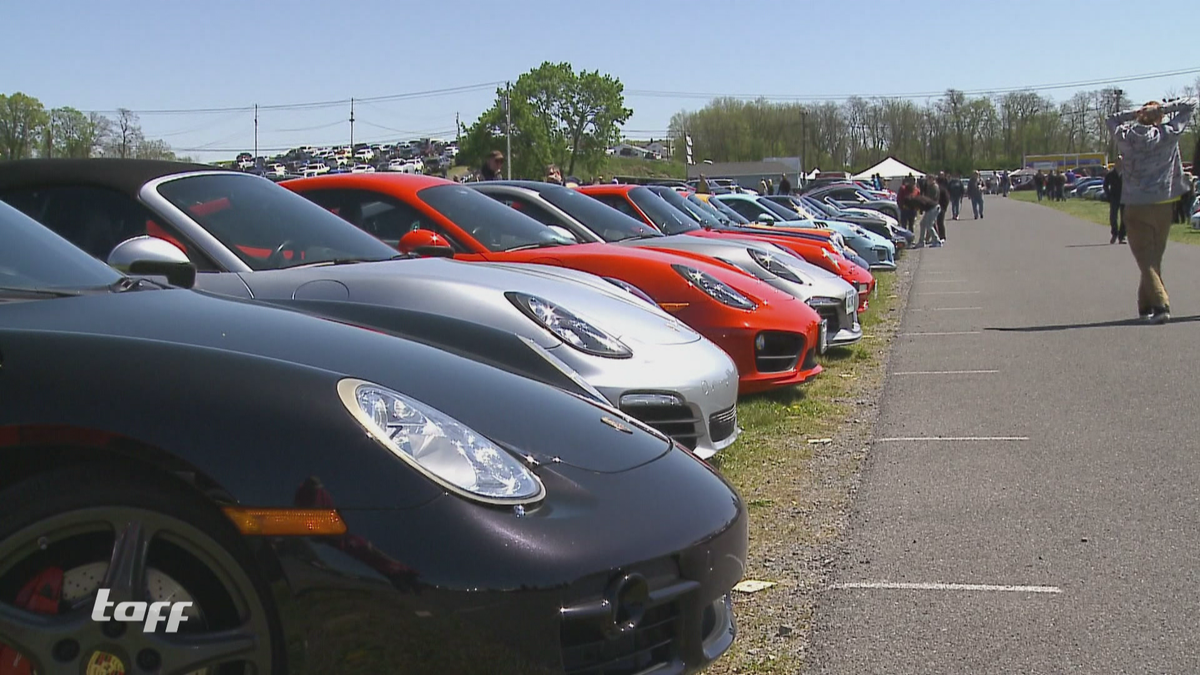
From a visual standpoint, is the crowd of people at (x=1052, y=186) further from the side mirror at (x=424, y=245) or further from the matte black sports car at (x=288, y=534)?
the matte black sports car at (x=288, y=534)

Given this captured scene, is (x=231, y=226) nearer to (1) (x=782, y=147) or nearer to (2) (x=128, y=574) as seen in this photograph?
(2) (x=128, y=574)

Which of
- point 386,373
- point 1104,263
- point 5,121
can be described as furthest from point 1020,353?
point 5,121

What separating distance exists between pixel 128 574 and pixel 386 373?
732 millimetres

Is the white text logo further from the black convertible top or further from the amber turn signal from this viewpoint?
the black convertible top

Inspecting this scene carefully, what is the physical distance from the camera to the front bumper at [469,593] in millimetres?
2172

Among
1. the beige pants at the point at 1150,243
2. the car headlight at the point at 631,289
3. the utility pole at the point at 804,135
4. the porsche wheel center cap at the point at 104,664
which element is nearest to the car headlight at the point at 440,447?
the porsche wheel center cap at the point at 104,664

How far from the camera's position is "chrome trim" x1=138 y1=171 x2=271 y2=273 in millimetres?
4977

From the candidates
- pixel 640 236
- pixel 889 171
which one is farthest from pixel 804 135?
pixel 640 236

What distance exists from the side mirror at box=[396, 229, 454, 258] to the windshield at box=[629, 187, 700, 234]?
512cm

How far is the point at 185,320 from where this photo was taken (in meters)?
2.81

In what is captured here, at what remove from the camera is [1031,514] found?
15.4 feet

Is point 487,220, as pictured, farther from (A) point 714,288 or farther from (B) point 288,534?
(B) point 288,534

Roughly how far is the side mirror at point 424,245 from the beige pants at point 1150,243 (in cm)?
691

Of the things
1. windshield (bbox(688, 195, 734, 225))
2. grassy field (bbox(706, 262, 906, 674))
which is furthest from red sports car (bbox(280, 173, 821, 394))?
windshield (bbox(688, 195, 734, 225))
